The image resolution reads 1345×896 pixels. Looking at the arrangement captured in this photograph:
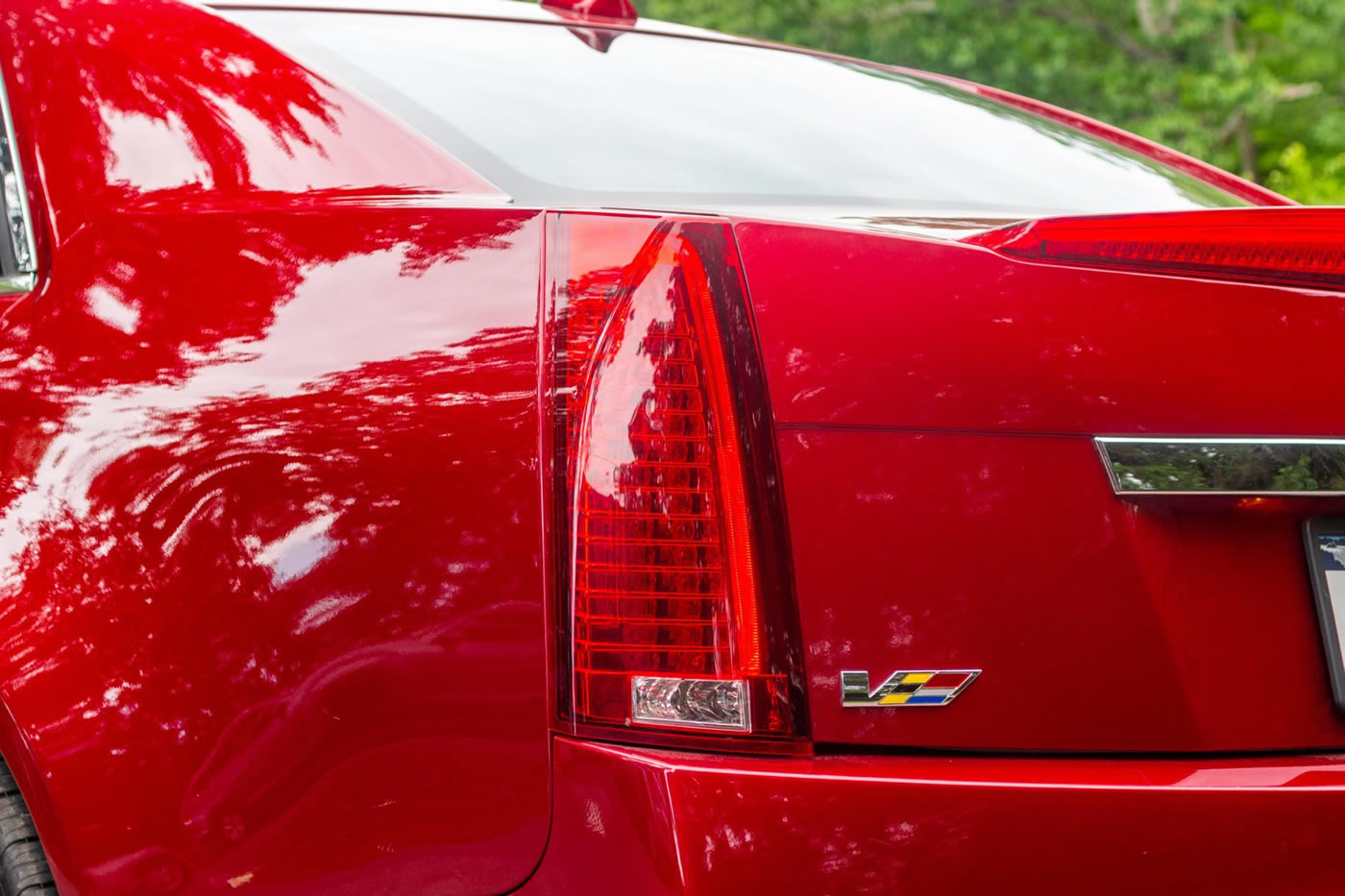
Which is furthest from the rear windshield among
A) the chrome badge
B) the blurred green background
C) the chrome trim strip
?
the blurred green background

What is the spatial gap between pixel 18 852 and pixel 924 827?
3.61 feet

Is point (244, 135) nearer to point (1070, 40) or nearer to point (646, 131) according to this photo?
point (646, 131)

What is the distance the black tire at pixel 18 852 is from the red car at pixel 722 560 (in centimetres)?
19

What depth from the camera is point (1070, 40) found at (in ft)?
60.4

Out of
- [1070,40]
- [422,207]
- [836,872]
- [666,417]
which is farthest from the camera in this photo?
[1070,40]

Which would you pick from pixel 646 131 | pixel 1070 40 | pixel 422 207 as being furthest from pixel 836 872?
pixel 1070 40

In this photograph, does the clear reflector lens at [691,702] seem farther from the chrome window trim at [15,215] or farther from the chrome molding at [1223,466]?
the chrome window trim at [15,215]

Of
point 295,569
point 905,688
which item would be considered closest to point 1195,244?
point 905,688

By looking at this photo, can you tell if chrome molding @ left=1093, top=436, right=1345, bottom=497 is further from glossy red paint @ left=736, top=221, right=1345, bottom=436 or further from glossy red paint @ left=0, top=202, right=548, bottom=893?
glossy red paint @ left=0, top=202, right=548, bottom=893

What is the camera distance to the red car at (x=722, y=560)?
1.30 m

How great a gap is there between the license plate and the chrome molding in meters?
0.05

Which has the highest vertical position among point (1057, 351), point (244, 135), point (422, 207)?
point (244, 135)

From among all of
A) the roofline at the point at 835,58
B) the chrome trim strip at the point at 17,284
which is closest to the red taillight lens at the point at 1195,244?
the roofline at the point at 835,58

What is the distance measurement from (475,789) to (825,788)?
32 centimetres
